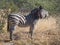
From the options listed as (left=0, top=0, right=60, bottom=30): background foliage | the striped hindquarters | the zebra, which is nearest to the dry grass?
the zebra

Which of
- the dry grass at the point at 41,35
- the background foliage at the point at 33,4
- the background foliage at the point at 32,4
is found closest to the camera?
the dry grass at the point at 41,35

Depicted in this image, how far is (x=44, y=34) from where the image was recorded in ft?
30.0

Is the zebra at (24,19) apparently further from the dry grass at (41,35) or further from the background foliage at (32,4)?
the background foliage at (32,4)

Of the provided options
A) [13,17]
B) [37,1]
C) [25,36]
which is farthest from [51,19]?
[13,17]

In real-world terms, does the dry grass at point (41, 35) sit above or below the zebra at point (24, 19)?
below

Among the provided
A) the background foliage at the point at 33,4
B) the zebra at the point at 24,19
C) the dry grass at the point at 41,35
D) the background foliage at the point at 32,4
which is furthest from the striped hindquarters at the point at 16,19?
the background foliage at the point at 33,4

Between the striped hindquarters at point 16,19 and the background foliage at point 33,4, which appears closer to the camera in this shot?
the striped hindquarters at point 16,19

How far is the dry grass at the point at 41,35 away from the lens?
817 centimetres

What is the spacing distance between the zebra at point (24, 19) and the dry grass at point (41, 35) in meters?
0.35

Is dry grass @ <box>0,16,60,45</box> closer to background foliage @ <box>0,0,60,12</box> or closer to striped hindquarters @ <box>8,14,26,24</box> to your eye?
striped hindquarters @ <box>8,14,26,24</box>

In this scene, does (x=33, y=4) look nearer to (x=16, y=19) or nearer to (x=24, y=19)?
(x=24, y=19)

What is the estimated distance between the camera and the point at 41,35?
9.01 m

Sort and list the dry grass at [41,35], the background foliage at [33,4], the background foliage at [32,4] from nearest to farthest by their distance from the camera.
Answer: the dry grass at [41,35] → the background foliage at [32,4] → the background foliage at [33,4]

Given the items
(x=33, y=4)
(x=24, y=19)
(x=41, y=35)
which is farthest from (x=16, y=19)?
(x=33, y=4)
